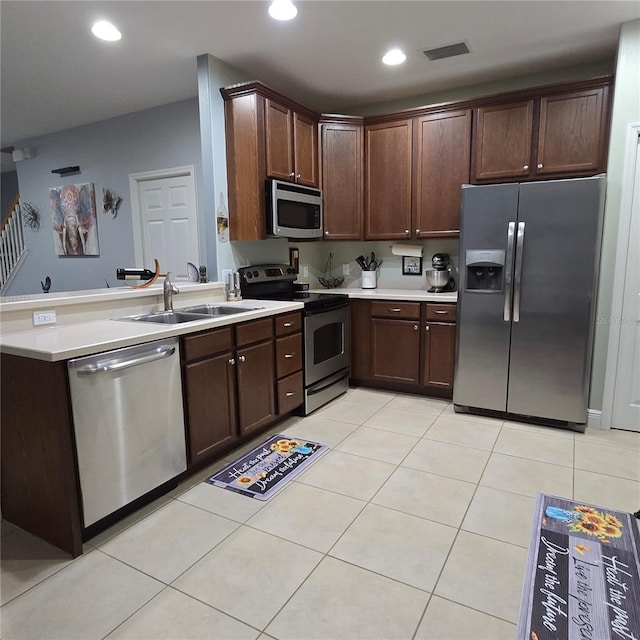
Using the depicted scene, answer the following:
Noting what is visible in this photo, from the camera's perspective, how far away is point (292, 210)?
360 cm

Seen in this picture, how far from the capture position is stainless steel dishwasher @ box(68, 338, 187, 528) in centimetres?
184

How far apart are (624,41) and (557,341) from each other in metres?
1.99

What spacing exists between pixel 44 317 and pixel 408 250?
311 cm

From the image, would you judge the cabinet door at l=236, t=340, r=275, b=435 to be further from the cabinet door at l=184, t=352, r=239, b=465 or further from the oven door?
the oven door

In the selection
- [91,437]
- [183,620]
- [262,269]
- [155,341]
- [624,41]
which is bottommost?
[183,620]

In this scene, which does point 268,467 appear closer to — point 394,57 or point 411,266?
point 411,266

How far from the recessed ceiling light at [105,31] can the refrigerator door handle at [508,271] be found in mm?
2943

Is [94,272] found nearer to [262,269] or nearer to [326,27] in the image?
[262,269]

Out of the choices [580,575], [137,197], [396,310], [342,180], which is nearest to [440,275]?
[396,310]

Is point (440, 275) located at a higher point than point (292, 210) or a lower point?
lower

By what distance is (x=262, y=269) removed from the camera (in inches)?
146

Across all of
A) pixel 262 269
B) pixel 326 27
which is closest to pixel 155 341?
pixel 262 269

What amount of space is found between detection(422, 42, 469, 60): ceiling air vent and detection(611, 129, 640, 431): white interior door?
51.6 inches

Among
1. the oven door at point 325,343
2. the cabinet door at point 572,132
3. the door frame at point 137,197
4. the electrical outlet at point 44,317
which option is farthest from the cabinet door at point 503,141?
the electrical outlet at point 44,317
